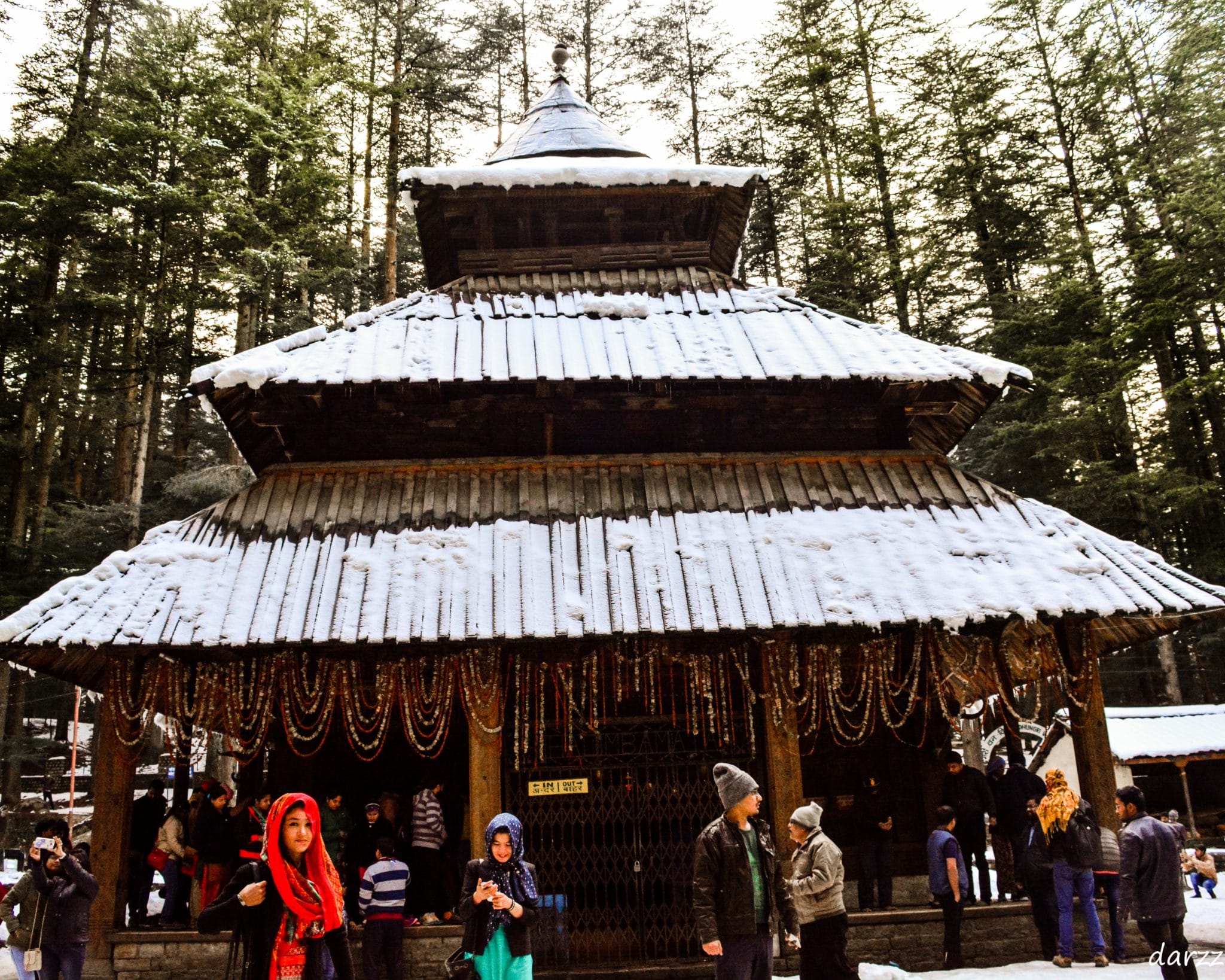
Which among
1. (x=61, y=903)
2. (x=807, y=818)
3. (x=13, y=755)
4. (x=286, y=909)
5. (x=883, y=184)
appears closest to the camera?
(x=286, y=909)

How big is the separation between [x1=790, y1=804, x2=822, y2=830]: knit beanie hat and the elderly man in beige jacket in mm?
110

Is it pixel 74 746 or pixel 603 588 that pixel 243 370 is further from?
pixel 74 746

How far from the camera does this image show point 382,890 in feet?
28.3

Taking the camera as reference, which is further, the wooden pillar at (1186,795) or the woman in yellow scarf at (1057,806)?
the wooden pillar at (1186,795)

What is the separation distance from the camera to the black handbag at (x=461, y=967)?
681cm

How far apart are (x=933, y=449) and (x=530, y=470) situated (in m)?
5.40

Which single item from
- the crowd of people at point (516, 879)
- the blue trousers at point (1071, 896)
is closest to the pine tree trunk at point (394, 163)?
the crowd of people at point (516, 879)

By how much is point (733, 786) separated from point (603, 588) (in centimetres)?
359

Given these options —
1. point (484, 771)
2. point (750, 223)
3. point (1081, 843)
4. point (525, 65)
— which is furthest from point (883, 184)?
point (484, 771)

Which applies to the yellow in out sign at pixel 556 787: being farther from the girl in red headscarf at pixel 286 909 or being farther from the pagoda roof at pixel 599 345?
the girl in red headscarf at pixel 286 909

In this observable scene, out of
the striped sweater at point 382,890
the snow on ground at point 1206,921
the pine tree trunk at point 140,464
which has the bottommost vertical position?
the snow on ground at point 1206,921

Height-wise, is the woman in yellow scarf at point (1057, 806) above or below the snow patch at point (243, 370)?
below

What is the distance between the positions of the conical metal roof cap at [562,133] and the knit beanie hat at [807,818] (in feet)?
39.3

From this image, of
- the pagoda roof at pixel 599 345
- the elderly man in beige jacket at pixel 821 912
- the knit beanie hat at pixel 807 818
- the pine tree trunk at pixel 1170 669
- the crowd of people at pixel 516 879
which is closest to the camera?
the crowd of people at pixel 516 879
